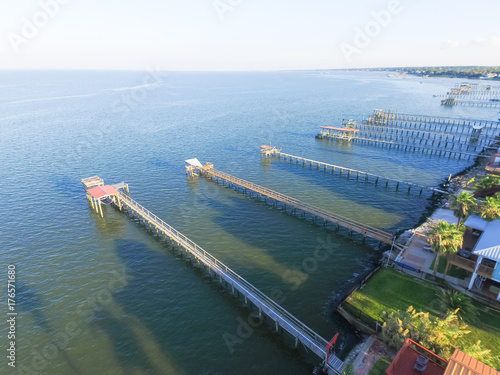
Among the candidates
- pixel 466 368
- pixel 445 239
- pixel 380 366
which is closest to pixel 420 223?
pixel 445 239

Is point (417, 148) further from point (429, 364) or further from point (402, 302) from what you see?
point (429, 364)

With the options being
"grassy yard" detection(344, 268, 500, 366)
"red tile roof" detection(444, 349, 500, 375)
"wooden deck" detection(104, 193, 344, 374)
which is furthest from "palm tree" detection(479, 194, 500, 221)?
"wooden deck" detection(104, 193, 344, 374)

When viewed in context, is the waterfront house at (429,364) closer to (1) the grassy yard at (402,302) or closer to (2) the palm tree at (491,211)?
(1) the grassy yard at (402,302)

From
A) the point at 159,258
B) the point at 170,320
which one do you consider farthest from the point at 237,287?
the point at 159,258

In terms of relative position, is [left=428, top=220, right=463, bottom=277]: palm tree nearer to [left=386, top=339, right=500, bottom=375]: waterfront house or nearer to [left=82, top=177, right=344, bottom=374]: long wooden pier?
[left=386, top=339, right=500, bottom=375]: waterfront house

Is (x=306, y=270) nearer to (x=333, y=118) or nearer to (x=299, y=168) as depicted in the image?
(x=299, y=168)

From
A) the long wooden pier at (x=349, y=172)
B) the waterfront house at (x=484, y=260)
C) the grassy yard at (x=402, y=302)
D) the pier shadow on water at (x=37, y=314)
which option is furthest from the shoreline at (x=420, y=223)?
the pier shadow on water at (x=37, y=314)
